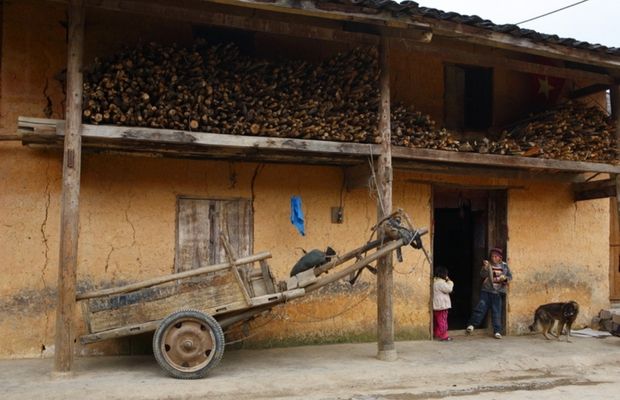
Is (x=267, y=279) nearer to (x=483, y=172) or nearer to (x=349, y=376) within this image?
(x=349, y=376)

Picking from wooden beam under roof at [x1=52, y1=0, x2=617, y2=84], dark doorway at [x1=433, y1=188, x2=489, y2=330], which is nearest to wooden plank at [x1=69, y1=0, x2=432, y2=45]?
wooden beam under roof at [x1=52, y1=0, x2=617, y2=84]

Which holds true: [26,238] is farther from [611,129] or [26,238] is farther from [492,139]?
[611,129]

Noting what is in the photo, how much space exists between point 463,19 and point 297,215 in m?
3.55

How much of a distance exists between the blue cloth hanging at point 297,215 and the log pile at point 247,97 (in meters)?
1.42

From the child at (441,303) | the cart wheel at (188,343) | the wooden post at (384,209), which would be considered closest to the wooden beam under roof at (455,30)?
the wooden post at (384,209)

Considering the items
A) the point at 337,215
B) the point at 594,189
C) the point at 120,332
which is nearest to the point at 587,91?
the point at 594,189

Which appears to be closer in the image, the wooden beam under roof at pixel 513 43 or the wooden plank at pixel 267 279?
the wooden plank at pixel 267 279

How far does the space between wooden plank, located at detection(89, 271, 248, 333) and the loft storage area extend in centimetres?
174

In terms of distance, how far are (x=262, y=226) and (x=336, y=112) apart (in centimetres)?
210

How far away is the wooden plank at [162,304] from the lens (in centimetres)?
669

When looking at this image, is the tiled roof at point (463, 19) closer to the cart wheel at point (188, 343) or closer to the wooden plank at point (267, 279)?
the wooden plank at point (267, 279)

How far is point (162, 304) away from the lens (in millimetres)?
6781

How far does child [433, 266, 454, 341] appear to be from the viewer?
32.4 feet

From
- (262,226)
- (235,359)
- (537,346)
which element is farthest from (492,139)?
(235,359)
